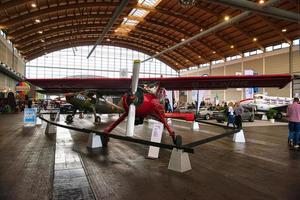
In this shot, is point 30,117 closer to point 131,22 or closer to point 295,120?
point 295,120

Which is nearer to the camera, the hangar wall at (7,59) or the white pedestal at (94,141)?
the white pedestal at (94,141)

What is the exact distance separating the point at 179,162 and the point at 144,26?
103ft

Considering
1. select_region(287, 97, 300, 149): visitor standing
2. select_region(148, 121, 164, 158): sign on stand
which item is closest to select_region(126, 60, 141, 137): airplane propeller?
select_region(148, 121, 164, 158): sign on stand

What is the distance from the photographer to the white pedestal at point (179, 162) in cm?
439

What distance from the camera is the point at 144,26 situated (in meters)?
33.1

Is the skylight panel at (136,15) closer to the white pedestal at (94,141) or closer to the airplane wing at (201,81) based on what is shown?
the airplane wing at (201,81)

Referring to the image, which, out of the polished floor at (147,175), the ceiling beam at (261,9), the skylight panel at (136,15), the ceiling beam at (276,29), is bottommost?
the polished floor at (147,175)

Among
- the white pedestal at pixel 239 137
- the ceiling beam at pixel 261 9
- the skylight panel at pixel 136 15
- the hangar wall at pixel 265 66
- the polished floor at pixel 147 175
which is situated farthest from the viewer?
the hangar wall at pixel 265 66

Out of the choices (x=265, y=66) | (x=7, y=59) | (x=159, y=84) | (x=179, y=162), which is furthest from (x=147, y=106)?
(x=265, y=66)

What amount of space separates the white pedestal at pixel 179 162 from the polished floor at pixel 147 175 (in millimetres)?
142

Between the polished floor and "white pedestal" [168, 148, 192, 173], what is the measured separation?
14 cm

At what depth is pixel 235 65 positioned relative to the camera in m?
34.6

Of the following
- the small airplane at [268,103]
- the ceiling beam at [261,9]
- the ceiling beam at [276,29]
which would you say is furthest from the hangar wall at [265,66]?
the ceiling beam at [261,9]

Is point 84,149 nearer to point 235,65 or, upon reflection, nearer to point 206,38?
point 206,38
